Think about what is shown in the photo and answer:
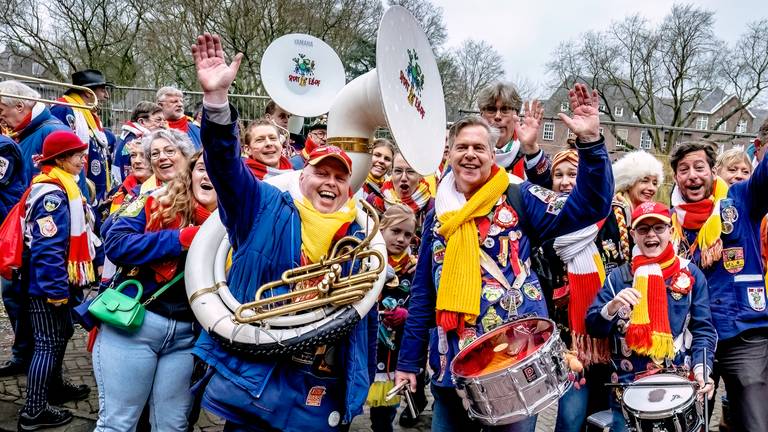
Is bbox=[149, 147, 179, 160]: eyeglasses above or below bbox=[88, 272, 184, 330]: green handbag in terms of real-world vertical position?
above

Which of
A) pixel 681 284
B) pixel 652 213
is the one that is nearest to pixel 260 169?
pixel 652 213

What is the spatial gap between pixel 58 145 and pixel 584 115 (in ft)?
10.8

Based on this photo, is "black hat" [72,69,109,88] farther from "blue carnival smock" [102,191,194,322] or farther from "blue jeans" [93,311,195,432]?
"blue jeans" [93,311,195,432]

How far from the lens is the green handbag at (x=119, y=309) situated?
2.76m

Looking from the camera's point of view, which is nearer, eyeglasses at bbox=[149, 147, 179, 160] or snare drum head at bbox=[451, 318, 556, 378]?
snare drum head at bbox=[451, 318, 556, 378]

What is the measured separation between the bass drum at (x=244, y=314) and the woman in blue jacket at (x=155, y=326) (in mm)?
360

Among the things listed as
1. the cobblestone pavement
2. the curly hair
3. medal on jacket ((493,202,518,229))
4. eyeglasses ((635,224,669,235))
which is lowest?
the cobblestone pavement

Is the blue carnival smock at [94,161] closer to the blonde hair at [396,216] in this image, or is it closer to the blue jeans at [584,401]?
the blonde hair at [396,216]

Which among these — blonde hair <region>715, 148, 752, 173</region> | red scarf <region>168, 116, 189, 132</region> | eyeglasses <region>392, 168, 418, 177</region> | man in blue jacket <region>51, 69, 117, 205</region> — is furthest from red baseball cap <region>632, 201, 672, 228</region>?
man in blue jacket <region>51, 69, 117, 205</region>

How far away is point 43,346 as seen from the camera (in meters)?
3.85

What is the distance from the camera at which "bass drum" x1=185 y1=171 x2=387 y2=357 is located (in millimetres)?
2277

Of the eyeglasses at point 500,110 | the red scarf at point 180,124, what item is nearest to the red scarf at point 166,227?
the eyeglasses at point 500,110

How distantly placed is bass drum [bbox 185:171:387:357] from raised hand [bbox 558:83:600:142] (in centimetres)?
93

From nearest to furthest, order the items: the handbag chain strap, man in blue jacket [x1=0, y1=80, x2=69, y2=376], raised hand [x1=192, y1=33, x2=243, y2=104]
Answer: raised hand [x1=192, y1=33, x2=243, y2=104]
the handbag chain strap
man in blue jacket [x1=0, y1=80, x2=69, y2=376]
